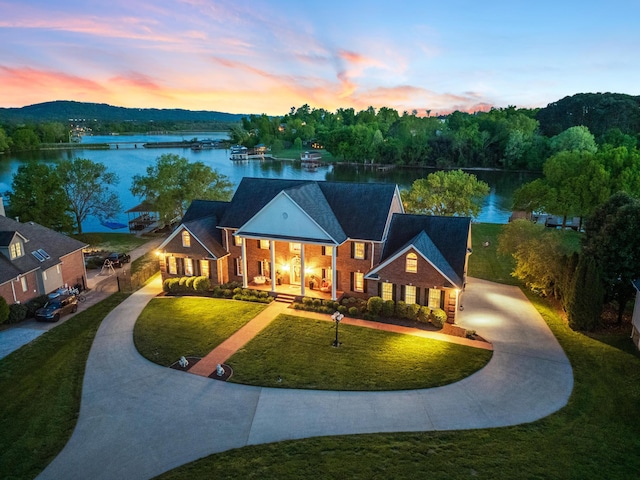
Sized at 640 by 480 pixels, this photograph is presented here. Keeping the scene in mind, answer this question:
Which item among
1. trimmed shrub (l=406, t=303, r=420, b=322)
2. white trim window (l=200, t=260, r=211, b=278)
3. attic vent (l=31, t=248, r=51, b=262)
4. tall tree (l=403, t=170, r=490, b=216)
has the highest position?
tall tree (l=403, t=170, r=490, b=216)

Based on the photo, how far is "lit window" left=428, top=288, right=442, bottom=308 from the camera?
26.3 meters

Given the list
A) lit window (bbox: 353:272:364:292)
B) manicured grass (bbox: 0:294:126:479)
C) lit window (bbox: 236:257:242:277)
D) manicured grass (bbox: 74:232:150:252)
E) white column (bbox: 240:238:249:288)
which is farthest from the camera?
manicured grass (bbox: 74:232:150:252)

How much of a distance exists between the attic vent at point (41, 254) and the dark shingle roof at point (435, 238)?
22.7 m

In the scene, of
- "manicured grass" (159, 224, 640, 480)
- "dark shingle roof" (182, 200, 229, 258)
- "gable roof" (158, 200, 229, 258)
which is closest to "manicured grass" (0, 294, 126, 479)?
"manicured grass" (159, 224, 640, 480)

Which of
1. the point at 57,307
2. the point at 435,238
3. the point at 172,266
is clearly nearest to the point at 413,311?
the point at 435,238

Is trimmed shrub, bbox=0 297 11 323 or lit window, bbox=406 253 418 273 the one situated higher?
lit window, bbox=406 253 418 273

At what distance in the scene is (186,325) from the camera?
25.9 meters

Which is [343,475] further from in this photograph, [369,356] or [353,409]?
[369,356]

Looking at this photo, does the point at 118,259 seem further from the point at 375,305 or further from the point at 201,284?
the point at 375,305

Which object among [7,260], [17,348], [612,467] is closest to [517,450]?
[612,467]

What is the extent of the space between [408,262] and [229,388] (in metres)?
13.0

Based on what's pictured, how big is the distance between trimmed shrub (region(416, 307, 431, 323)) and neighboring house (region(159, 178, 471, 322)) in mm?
991

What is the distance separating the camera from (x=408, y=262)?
87.1 ft

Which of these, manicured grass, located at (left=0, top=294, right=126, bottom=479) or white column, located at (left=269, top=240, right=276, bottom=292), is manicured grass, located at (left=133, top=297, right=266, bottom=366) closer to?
white column, located at (left=269, top=240, right=276, bottom=292)
